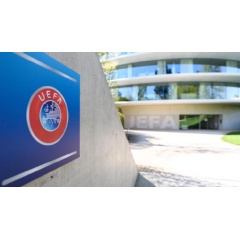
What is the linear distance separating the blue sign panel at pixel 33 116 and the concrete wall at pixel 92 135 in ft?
0.64

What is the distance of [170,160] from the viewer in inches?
371

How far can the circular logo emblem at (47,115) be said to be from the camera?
1668 mm

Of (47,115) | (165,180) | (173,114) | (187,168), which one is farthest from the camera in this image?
(173,114)

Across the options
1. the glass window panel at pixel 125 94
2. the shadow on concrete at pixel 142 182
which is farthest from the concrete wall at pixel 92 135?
the glass window panel at pixel 125 94

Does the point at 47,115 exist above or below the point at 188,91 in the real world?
below

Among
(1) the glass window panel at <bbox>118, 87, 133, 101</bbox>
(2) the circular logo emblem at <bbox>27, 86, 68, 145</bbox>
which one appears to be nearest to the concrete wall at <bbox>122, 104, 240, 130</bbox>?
(1) the glass window panel at <bbox>118, 87, 133, 101</bbox>

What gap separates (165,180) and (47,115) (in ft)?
18.7

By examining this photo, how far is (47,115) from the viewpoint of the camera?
73.2 inches

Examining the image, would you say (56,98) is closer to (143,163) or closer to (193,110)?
(143,163)

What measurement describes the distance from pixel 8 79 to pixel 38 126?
0.49 metres

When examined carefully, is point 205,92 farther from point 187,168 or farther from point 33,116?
point 33,116

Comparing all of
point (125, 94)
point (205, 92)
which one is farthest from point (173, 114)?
point (125, 94)

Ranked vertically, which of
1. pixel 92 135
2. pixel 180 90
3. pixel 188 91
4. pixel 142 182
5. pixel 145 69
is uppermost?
pixel 145 69

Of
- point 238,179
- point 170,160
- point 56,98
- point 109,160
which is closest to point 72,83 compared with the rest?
point 56,98
